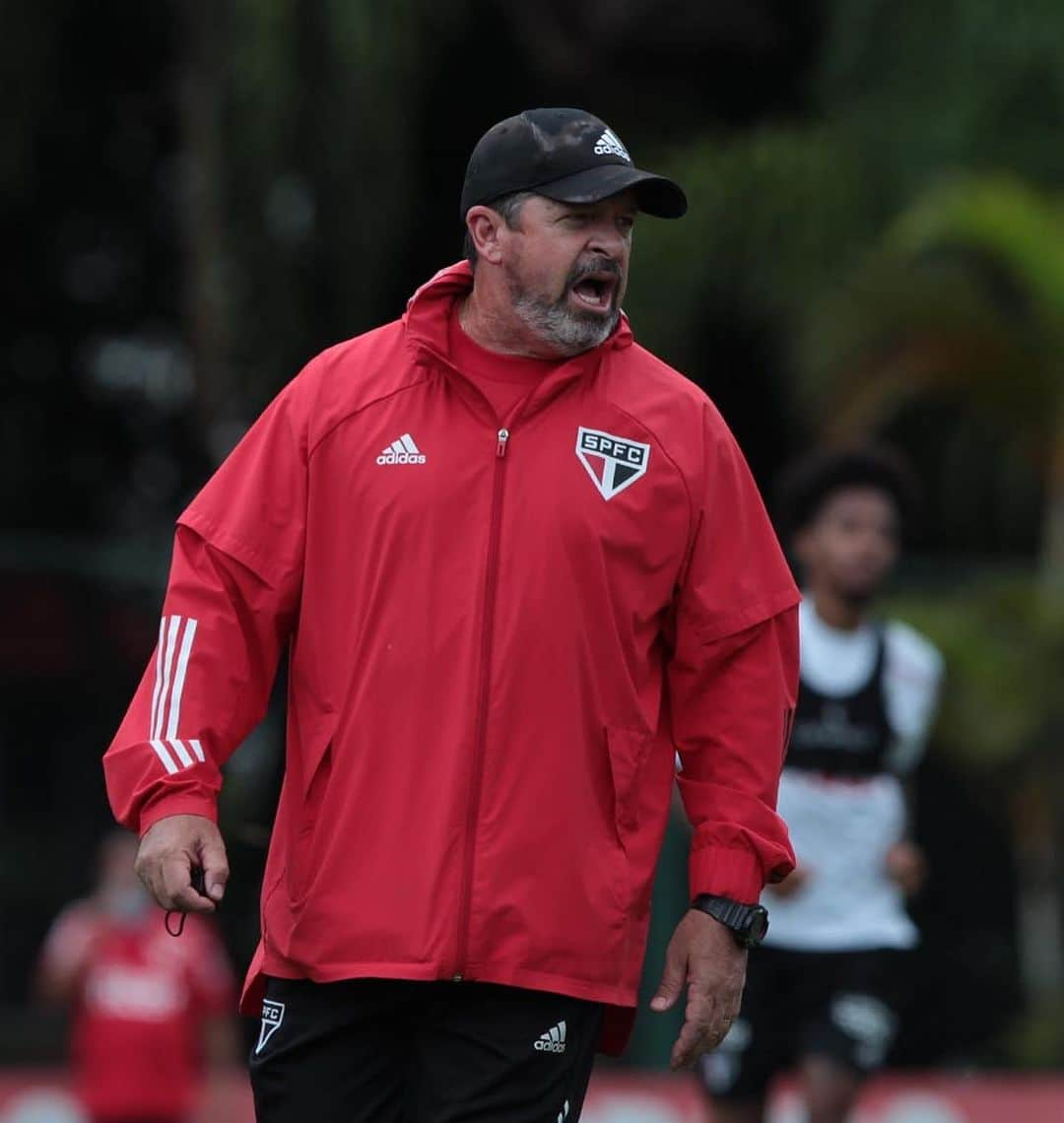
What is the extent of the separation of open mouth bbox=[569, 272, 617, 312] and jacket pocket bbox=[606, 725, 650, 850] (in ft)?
2.51

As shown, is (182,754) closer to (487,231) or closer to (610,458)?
(610,458)

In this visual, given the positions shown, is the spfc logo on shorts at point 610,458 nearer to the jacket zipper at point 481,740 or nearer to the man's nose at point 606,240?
the jacket zipper at point 481,740

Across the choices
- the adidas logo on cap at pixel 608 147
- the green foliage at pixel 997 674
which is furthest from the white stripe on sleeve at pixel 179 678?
the green foliage at pixel 997 674

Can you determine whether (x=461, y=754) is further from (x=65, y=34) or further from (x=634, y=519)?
(x=65, y=34)

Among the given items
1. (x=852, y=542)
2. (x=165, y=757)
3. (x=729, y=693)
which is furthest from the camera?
(x=852, y=542)

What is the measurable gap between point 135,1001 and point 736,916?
676cm

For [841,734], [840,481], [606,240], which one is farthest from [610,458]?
[840,481]

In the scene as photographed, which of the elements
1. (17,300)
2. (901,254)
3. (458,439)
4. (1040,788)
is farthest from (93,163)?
(458,439)

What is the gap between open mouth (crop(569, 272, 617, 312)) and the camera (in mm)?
4527

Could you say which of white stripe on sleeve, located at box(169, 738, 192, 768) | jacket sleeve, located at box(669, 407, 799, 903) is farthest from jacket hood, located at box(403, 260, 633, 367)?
white stripe on sleeve, located at box(169, 738, 192, 768)

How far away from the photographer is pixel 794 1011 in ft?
24.0

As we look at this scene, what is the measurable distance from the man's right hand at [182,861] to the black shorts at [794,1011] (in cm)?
323

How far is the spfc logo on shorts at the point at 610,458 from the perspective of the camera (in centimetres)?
448

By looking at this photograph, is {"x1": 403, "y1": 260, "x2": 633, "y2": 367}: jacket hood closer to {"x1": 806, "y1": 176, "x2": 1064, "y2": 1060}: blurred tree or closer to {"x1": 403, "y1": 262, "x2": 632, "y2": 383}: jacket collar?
{"x1": 403, "y1": 262, "x2": 632, "y2": 383}: jacket collar
